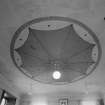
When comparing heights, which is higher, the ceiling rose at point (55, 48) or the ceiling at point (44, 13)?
the ceiling at point (44, 13)

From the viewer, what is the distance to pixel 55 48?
349 cm

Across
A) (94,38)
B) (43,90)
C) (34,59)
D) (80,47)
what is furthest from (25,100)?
(94,38)

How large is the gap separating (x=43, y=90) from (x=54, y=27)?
3.48 metres

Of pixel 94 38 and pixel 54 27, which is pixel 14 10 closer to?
pixel 54 27

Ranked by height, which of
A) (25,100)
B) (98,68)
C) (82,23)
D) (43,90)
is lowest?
(25,100)

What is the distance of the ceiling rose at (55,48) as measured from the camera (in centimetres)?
298

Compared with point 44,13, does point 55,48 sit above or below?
below

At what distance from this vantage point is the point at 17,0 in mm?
2555

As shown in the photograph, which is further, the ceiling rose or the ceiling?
the ceiling rose

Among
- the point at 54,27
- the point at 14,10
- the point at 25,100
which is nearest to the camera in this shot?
the point at 14,10

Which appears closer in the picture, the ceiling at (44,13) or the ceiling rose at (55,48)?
the ceiling at (44,13)

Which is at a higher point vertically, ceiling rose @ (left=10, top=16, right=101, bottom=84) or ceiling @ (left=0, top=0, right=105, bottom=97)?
ceiling @ (left=0, top=0, right=105, bottom=97)

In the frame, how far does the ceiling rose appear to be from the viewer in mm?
2982

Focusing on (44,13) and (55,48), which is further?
(55,48)
